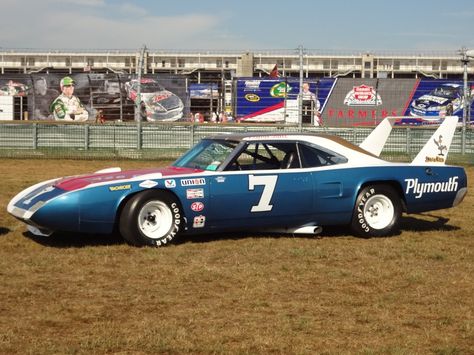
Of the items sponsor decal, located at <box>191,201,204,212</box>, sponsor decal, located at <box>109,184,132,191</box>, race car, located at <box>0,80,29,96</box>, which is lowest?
sponsor decal, located at <box>191,201,204,212</box>

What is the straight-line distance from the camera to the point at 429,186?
27.5 ft

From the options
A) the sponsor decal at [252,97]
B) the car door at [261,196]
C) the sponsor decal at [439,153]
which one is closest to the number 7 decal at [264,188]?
the car door at [261,196]

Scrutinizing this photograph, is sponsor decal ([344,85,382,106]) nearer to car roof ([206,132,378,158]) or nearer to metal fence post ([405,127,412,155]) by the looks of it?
metal fence post ([405,127,412,155])

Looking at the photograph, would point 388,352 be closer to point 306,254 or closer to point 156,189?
point 306,254

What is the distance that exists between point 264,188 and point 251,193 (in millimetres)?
162

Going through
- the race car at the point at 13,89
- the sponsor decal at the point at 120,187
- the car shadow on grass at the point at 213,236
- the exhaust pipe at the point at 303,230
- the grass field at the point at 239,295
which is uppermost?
the race car at the point at 13,89

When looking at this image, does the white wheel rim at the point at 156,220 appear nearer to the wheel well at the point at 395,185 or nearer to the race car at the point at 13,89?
the wheel well at the point at 395,185

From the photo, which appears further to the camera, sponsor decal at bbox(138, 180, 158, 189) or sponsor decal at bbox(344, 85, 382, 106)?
sponsor decal at bbox(344, 85, 382, 106)

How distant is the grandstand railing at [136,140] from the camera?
2025cm

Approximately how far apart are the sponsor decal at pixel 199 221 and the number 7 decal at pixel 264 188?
550 mm

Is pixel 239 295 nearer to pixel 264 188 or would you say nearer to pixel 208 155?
pixel 264 188

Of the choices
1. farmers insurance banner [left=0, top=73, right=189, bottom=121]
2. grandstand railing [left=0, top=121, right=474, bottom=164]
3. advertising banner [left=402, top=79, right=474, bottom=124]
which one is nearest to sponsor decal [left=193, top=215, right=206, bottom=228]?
grandstand railing [left=0, top=121, right=474, bottom=164]

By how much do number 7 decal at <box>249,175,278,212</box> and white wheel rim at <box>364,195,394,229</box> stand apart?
129 cm

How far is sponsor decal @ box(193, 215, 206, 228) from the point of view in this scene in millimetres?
7426
